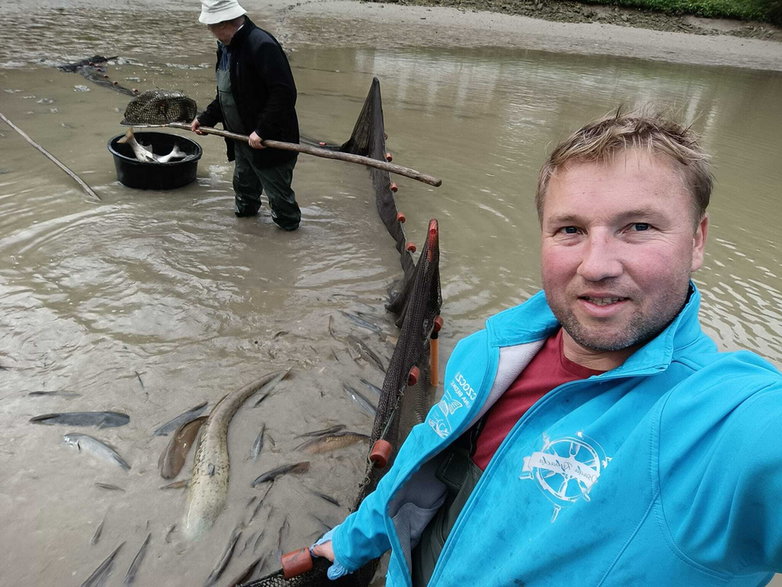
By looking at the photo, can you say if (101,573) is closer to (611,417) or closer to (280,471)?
(280,471)

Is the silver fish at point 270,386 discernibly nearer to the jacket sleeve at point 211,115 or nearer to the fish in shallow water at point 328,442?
the fish in shallow water at point 328,442

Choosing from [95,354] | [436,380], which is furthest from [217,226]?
[436,380]

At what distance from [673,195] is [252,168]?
4606 millimetres

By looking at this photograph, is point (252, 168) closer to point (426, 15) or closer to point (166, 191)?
point (166, 191)

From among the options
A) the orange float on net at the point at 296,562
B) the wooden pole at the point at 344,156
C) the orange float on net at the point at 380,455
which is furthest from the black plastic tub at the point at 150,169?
the orange float on net at the point at 296,562

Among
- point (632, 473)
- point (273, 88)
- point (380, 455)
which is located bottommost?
point (380, 455)

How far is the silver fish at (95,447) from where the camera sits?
281 cm

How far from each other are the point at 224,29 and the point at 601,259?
4.25 meters

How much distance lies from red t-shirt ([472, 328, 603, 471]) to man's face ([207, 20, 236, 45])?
13.5 feet

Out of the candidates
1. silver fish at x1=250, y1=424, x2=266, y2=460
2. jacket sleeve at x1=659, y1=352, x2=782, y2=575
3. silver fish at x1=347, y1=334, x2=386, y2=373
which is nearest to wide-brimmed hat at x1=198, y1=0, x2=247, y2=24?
silver fish at x1=347, y1=334, x2=386, y2=373

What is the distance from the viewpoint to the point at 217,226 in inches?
207

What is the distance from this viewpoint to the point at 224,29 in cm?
433

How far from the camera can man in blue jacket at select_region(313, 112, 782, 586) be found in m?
0.88

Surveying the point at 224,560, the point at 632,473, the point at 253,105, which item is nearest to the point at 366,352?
the point at 224,560
